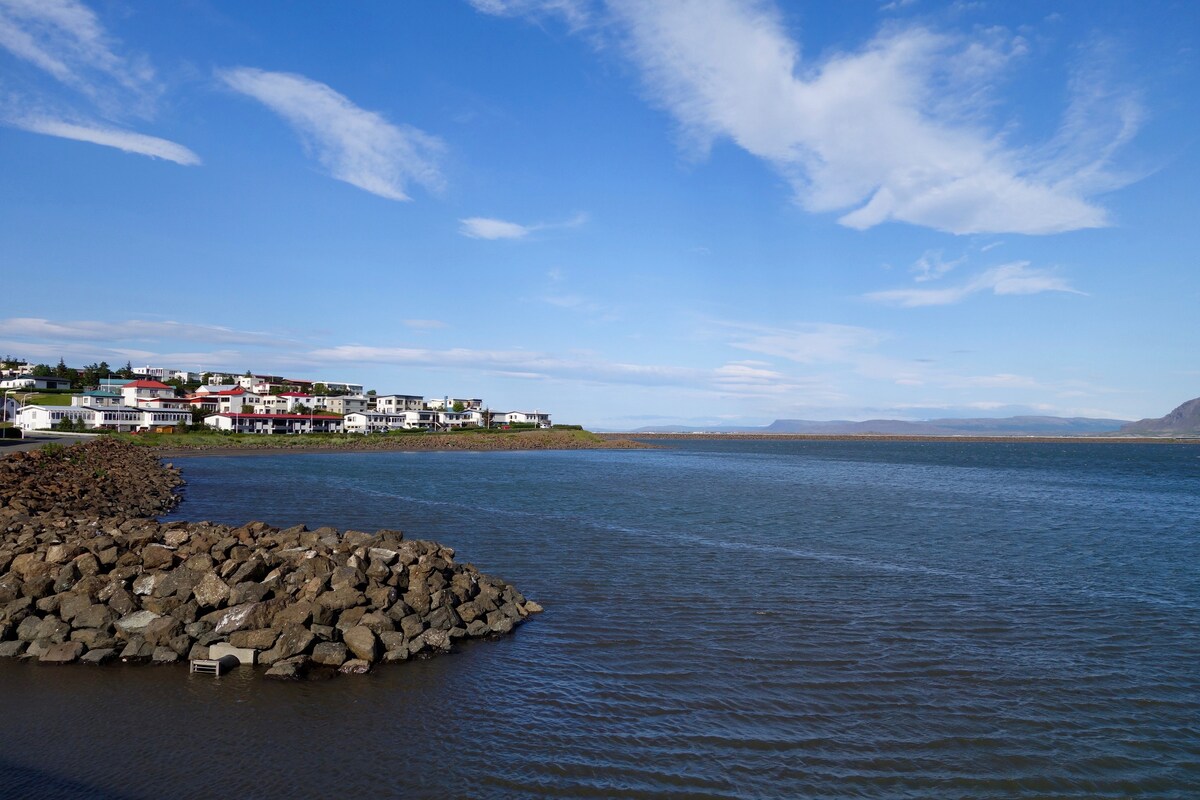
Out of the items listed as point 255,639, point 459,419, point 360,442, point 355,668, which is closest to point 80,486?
point 255,639

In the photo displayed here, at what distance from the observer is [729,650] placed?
12453mm

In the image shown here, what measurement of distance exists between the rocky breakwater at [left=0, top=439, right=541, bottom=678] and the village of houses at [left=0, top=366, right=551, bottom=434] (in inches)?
3361

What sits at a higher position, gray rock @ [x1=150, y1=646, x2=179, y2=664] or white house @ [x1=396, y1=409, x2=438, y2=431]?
white house @ [x1=396, y1=409, x2=438, y2=431]

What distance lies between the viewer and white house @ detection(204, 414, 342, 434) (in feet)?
334

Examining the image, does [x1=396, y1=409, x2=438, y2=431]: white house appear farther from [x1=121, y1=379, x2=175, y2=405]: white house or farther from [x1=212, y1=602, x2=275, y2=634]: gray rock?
[x1=212, y1=602, x2=275, y2=634]: gray rock

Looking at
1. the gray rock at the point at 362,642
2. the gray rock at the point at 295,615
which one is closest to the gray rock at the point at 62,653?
the gray rock at the point at 295,615

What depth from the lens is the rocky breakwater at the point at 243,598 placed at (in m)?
11.5

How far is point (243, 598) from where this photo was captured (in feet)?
40.6

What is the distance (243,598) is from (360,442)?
87103mm

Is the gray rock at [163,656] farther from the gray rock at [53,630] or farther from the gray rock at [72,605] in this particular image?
the gray rock at [72,605]

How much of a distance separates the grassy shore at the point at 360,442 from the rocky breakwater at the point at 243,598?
2363 inches

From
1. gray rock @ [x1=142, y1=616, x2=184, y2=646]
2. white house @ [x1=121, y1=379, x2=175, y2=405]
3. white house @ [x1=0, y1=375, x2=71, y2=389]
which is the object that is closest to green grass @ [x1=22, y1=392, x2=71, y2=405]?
white house @ [x1=121, y1=379, x2=175, y2=405]

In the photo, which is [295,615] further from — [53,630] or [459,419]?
[459,419]

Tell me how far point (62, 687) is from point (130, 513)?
717 inches
